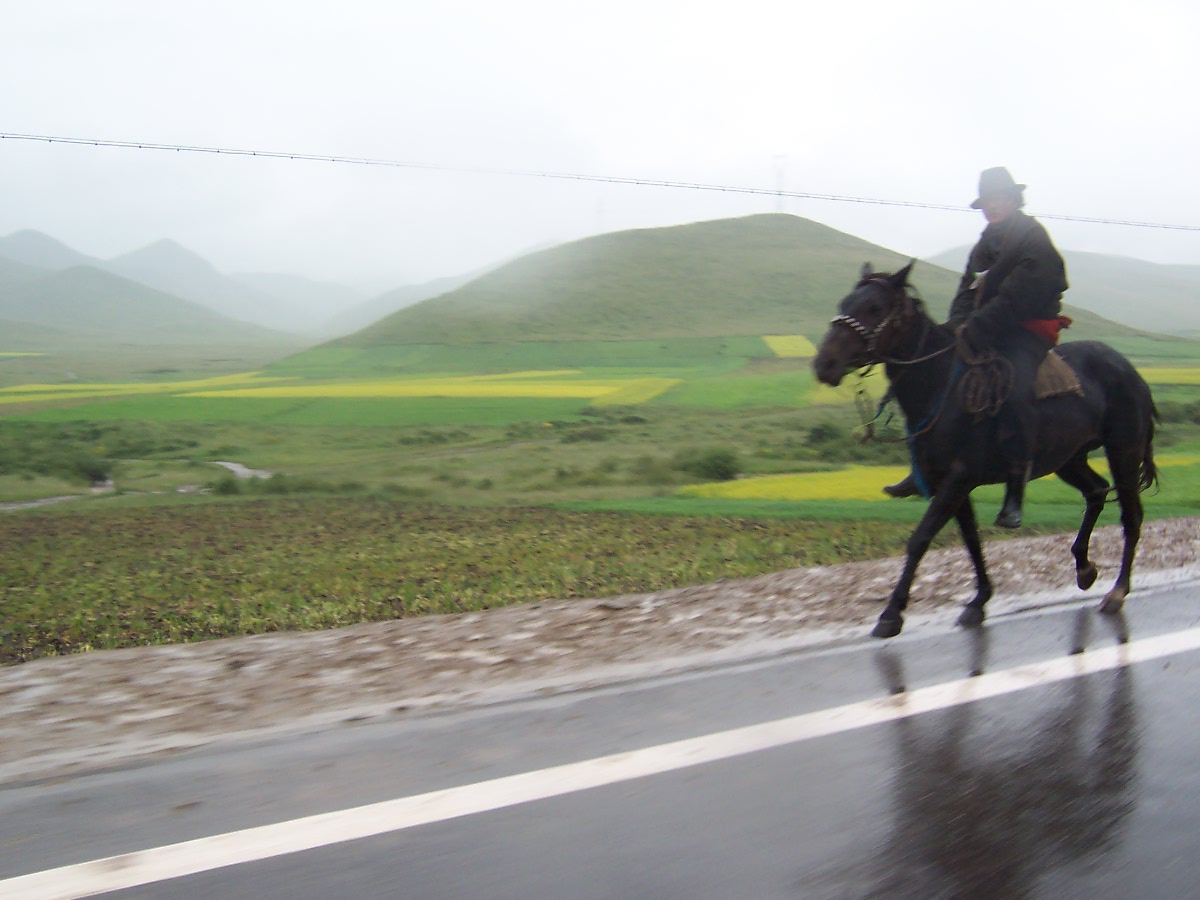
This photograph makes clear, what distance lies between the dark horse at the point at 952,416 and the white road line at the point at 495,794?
1.19 meters

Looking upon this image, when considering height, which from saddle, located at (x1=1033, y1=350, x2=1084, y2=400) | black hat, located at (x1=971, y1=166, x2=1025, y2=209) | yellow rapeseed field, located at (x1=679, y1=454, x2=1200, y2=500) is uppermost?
black hat, located at (x1=971, y1=166, x2=1025, y2=209)

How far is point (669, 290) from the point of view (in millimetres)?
87312

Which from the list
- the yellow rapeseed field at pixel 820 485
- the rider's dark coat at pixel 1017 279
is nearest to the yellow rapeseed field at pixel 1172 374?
the yellow rapeseed field at pixel 820 485

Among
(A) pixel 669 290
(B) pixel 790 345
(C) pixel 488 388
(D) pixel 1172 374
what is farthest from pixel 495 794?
(A) pixel 669 290

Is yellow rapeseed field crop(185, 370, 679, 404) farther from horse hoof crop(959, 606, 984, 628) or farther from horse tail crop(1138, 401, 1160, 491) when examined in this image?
horse hoof crop(959, 606, 984, 628)

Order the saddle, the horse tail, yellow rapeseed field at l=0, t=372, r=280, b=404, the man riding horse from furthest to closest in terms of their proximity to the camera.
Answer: yellow rapeseed field at l=0, t=372, r=280, b=404, the horse tail, the saddle, the man riding horse

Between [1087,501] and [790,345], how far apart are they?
53755 mm

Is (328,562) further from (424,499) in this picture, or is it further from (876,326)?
(424,499)

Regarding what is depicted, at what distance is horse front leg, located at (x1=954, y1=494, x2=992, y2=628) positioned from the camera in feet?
21.0

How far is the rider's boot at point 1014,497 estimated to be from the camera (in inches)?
270

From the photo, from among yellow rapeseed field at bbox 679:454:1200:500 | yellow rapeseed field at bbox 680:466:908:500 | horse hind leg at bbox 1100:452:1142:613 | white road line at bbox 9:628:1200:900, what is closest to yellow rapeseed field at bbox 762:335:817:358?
yellow rapeseed field at bbox 679:454:1200:500

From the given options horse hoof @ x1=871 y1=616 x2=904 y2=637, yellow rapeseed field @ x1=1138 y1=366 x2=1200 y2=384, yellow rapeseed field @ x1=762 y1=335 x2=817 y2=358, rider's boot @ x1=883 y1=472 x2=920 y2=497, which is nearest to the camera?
horse hoof @ x1=871 y1=616 x2=904 y2=637

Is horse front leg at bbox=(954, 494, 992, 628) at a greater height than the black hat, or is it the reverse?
the black hat

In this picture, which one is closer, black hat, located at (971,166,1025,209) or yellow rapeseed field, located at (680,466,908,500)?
black hat, located at (971,166,1025,209)
